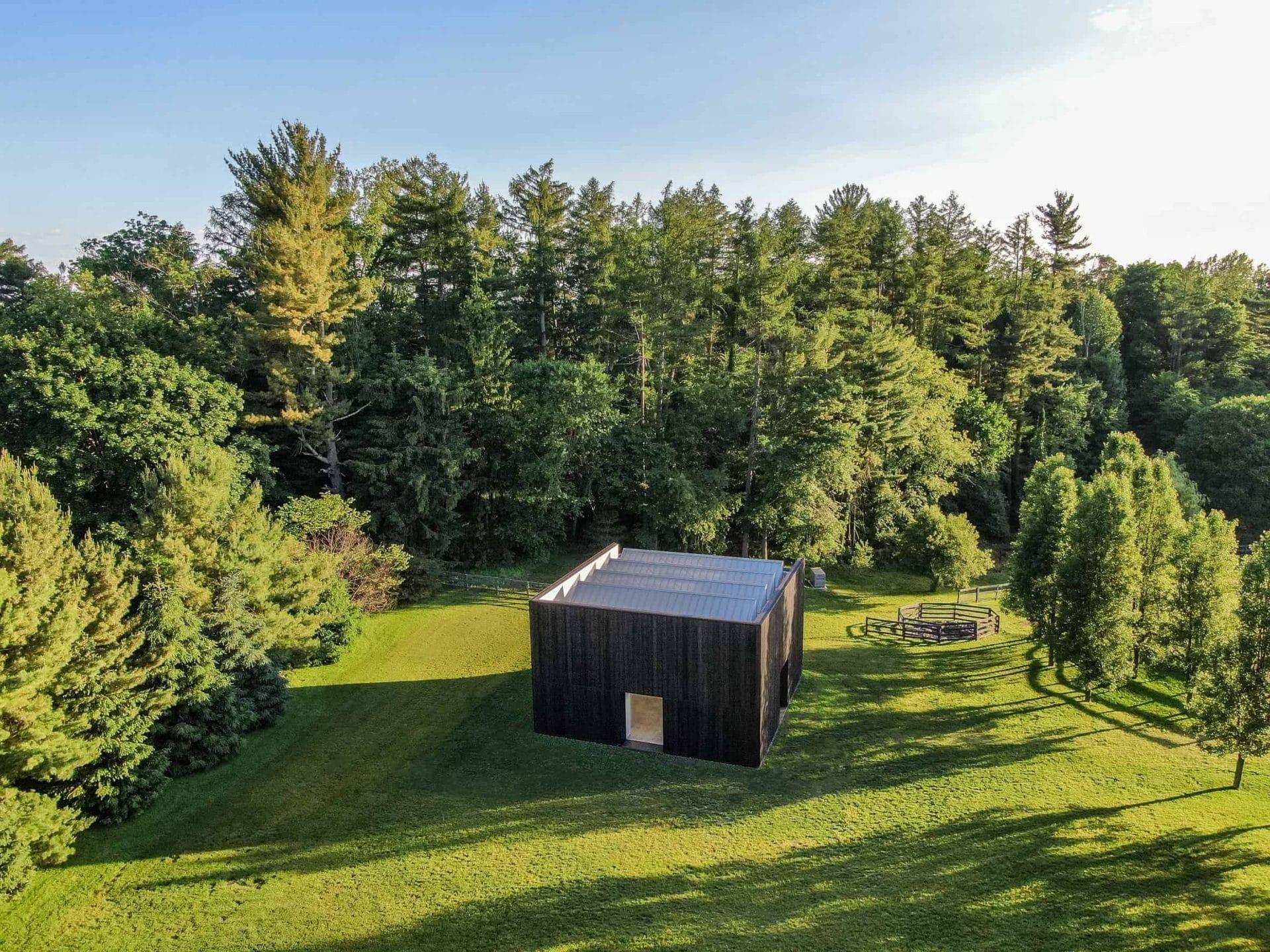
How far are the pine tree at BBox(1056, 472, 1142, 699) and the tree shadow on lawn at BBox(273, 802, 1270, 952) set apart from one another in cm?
568

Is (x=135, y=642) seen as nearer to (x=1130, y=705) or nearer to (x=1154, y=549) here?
(x=1130, y=705)

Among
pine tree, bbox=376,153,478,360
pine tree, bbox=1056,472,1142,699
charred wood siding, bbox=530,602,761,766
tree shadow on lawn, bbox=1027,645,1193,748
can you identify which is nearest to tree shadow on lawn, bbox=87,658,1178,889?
charred wood siding, bbox=530,602,761,766

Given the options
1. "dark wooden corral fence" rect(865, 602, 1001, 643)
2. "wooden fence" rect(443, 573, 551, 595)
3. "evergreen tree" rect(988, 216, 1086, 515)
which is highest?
"evergreen tree" rect(988, 216, 1086, 515)

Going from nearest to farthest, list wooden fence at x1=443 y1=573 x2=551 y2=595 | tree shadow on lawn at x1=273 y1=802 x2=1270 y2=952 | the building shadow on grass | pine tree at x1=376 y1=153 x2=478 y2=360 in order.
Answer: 1. tree shadow on lawn at x1=273 y1=802 x2=1270 y2=952
2. the building shadow on grass
3. wooden fence at x1=443 y1=573 x2=551 y2=595
4. pine tree at x1=376 y1=153 x2=478 y2=360

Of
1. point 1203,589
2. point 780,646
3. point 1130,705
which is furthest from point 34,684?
point 1130,705

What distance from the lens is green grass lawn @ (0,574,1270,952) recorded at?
11594mm

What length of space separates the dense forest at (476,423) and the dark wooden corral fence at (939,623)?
2424 mm

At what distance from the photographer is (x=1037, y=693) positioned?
2031cm

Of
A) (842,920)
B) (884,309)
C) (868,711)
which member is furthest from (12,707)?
(884,309)

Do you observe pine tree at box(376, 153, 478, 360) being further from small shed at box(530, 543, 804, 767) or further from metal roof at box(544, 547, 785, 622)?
small shed at box(530, 543, 804, 767)

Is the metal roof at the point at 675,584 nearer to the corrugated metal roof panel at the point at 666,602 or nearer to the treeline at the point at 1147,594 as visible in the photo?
the corrugated metal roof panel at the point at 666,602

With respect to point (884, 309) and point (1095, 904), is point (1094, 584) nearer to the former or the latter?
point (1095, 904)

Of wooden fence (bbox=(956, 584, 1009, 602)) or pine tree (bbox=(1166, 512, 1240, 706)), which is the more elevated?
pine tree (bbox=(1166, 512, 1240, 706))

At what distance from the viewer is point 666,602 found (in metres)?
17.5
